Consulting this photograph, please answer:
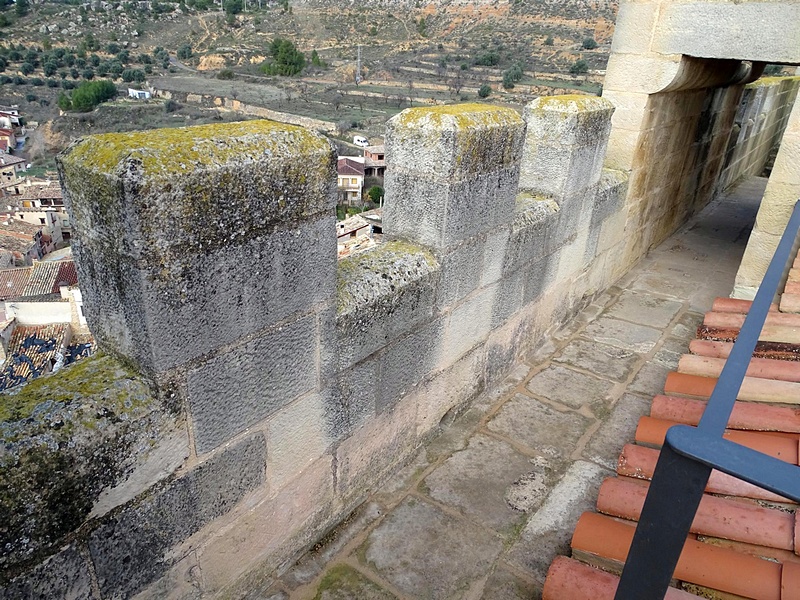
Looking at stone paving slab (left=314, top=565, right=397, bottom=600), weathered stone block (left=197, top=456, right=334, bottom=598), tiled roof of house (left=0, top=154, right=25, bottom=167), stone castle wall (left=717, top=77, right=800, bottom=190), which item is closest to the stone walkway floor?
stone paving slab (left=314, top=565, right=397, bottom=600)

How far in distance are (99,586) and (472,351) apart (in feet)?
6.76

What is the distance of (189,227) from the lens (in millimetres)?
1415

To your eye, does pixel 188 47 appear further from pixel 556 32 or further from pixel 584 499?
pixel 584 499

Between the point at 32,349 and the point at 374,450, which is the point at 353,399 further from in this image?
the point at 32,349

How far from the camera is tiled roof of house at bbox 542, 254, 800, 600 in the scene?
1.63 meters

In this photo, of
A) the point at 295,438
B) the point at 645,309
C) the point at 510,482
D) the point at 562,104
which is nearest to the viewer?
the point at 295,438

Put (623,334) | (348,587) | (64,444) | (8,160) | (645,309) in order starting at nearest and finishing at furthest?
1. (64,444)
2. (348,587)
3. (623,334)
4. (645,309)
5. (8,160)

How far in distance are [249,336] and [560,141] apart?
2562 mm

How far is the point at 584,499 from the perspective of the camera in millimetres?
2629

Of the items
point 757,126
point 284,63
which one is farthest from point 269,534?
point 284,63

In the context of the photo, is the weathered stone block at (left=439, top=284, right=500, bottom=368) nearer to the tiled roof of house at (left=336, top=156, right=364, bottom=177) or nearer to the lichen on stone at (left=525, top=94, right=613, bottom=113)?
the lichen on stone at (left=525, top=94, right=613, bottom=113)

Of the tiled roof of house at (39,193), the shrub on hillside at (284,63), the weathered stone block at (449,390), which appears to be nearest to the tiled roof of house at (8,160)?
the tiled roof of house at (39,193)

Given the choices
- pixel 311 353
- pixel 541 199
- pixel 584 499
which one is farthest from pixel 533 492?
pixel 541 199

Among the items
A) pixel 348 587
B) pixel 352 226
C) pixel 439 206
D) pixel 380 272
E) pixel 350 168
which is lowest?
pixel 350 168
